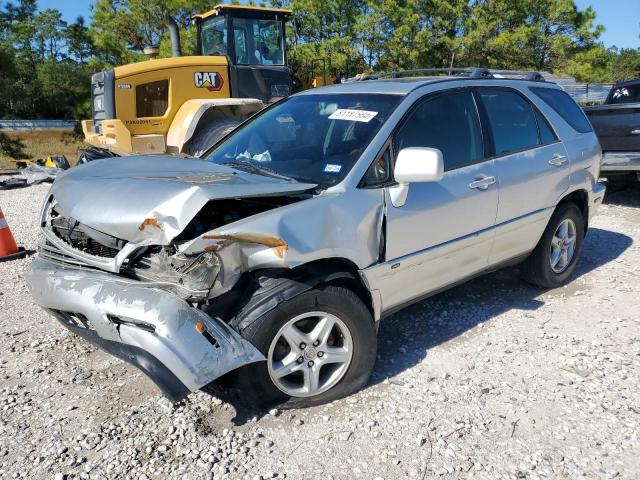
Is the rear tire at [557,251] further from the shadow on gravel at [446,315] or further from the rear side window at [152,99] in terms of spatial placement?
the rear side window at [152,99]

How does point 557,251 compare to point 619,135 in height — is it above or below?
below

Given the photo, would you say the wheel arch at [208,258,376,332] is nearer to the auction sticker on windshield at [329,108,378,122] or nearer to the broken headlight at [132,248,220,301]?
the broken headlight at [132,248,220,301]

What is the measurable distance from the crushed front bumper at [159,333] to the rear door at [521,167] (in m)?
2.32

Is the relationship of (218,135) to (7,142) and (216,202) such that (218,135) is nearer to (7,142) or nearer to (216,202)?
(216,202)

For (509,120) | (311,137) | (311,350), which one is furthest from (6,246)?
(509,120)

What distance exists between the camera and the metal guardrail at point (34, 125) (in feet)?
64.4

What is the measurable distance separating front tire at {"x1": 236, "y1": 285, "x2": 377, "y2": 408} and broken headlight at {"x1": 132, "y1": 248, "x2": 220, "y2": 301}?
32 cm

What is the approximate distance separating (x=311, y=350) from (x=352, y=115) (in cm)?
157

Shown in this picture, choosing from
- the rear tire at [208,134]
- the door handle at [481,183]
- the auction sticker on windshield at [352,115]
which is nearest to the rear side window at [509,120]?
the door handle at [481,183]

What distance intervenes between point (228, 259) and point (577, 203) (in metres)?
3.65


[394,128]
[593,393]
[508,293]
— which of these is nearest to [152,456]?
[394,128]

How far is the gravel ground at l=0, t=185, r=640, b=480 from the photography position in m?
2.55

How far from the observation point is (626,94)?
938cm

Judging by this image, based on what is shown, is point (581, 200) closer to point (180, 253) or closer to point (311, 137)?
point (311, 137)
